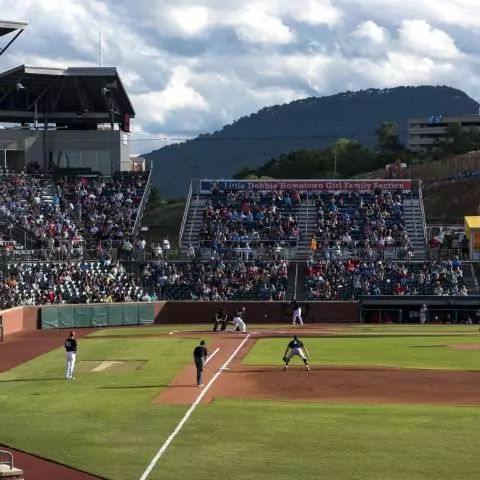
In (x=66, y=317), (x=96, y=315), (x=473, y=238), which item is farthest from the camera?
(x=473, y=238)

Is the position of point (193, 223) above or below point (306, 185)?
below

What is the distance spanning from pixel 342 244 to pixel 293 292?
6512mm

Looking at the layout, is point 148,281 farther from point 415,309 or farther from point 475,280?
point 475,280

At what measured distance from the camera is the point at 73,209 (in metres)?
67.8

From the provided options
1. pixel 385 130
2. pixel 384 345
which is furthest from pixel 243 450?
pixel 385 130

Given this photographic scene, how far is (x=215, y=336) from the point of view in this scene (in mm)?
48469

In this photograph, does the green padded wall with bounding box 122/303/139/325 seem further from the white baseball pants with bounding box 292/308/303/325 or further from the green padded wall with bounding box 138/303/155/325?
the white baseball pants with bounding box 292/308/303/325

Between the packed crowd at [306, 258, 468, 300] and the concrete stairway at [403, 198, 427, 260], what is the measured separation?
3.51m

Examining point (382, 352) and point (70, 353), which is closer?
point (70, 353)

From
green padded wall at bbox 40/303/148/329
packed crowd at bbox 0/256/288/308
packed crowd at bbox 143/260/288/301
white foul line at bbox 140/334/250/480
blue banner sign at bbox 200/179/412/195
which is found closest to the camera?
white foul line at bbox 140/334/250/480

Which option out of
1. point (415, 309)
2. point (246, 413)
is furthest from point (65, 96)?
point (246, 413)

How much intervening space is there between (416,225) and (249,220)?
11933mm

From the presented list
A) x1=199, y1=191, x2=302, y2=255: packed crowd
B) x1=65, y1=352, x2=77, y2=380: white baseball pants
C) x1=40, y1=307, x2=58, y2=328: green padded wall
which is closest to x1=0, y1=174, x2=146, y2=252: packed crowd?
x1=199, y1=191, x2=302, y2=255: packed crowd

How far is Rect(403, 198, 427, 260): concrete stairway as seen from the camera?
65.4 m
